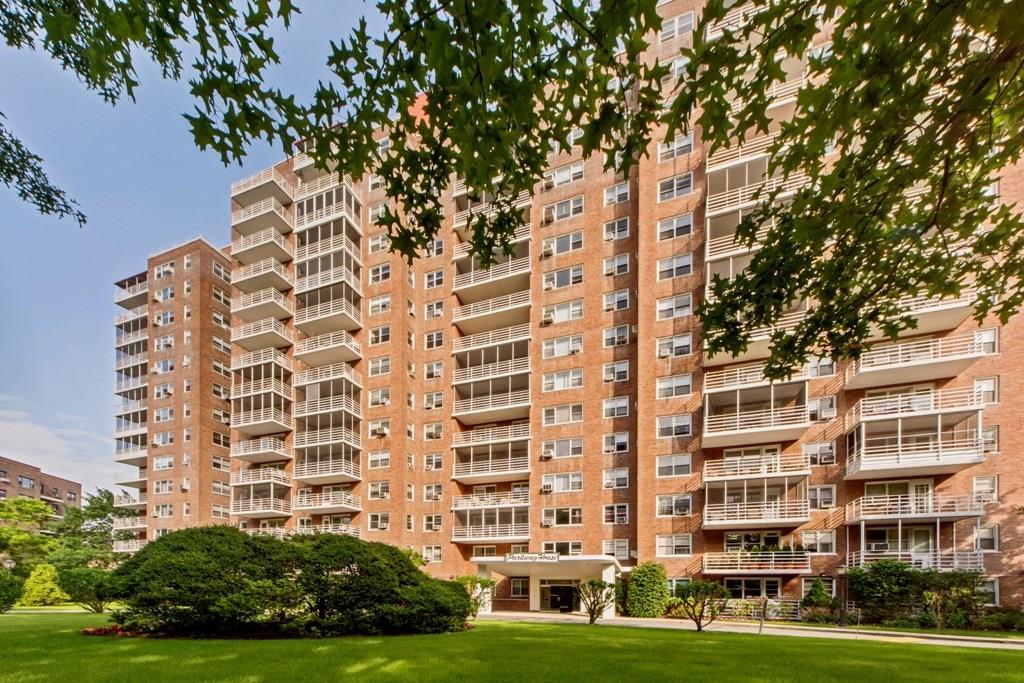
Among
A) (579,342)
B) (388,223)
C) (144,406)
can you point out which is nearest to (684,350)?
(579,342)

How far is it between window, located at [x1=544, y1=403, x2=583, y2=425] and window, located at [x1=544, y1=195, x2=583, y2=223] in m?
14.3

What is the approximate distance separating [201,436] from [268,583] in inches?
1717

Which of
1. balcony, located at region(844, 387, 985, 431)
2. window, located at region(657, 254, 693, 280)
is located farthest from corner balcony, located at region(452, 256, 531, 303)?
balcony, located at region(844, 387, 985, 431)

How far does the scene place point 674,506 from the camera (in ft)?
111

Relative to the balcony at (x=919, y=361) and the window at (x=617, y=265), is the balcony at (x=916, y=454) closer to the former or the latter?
the balcony at (x=919, y=361)

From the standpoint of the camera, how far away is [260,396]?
4650cm

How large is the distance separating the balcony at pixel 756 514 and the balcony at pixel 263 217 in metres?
41.0

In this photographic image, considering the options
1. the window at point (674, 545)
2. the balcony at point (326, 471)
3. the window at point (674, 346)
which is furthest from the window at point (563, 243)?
the balcony at point (326, 471)

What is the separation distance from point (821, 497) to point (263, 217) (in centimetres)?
4744

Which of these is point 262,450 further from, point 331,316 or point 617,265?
point 617,265

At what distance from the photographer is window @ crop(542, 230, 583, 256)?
41375 mm

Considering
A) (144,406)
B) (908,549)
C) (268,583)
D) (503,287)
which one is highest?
(503,287)

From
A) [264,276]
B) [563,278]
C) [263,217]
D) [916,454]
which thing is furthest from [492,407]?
[263,217]

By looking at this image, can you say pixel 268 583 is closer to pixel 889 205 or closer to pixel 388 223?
pixel 388 223
